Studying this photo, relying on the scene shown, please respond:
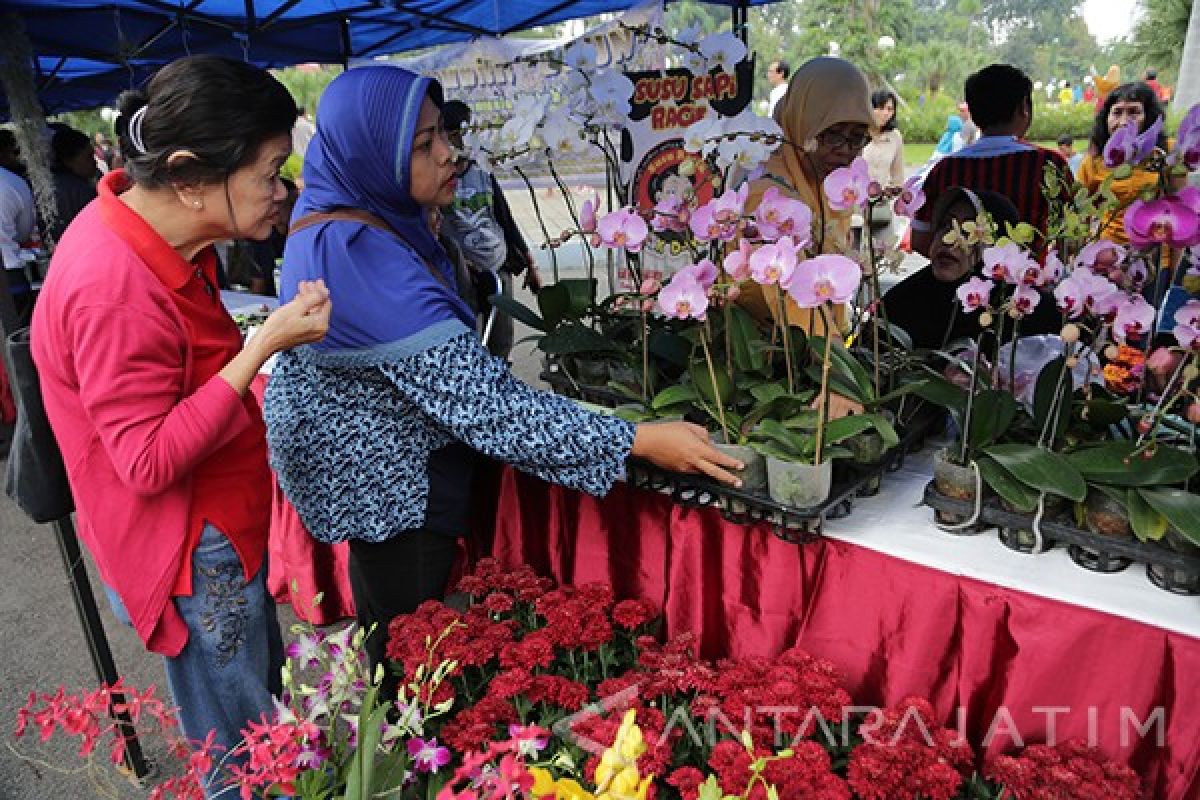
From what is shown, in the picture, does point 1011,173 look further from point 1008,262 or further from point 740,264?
point 740,264

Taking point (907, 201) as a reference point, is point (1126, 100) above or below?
above

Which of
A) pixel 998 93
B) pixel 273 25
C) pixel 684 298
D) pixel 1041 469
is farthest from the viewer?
pixel 273 25

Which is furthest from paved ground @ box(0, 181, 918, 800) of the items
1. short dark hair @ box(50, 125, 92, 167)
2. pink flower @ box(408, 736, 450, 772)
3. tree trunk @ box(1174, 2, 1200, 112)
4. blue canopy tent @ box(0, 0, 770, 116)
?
tree trunk @ box(1174, 2, 1200, 112)

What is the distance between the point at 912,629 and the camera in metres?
1.19

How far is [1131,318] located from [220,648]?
1.37 metres

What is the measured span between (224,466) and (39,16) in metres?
5.83

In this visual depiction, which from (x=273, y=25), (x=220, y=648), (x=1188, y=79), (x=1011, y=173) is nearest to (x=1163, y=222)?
(x=220, y=648)

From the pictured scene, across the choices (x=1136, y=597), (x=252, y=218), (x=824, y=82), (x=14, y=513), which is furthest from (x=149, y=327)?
(x=14, y=513)

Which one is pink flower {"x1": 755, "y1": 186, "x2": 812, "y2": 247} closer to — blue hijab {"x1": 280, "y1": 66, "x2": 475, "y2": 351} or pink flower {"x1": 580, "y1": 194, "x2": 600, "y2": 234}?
pink flower {"x1": 580, "y1": 194, "x2": 600, "y2": 234}

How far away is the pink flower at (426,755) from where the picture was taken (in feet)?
2.95

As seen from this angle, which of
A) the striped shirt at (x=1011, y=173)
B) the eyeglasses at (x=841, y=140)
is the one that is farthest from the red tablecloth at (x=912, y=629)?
the striped shirt at (x=1011, y=173)

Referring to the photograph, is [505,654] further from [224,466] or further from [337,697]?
[224,466]

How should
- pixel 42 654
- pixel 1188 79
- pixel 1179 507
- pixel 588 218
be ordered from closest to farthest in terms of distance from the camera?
pixel 1179 507, pixel 588 218, pixel 42 654, pixel 1188 79

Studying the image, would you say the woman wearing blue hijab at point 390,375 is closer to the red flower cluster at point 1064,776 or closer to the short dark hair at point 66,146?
the red flower cluster at point 1064,776
